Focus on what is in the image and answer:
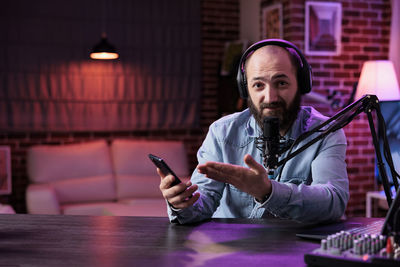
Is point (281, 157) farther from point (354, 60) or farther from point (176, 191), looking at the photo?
point (354, 60)

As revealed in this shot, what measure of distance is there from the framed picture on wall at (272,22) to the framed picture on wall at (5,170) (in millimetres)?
2762

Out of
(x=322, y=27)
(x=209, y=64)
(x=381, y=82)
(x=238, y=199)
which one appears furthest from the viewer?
(x=209, y=64)

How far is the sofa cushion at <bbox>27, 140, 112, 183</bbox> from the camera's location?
15.6ft

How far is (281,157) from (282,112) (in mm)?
168

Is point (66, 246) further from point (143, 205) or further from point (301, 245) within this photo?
point (143, 205)

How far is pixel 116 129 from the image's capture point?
536 centimetres

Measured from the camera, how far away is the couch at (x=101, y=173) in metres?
4.68

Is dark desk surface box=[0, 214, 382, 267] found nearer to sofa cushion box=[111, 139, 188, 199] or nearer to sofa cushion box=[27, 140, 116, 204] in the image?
sofa cushion box=[27, 140, 116, 204]

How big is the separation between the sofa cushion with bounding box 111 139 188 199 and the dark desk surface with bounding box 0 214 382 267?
3.19m

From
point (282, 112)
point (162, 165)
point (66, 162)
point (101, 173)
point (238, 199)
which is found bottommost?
point (101, 173)

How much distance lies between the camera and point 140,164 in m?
5.03

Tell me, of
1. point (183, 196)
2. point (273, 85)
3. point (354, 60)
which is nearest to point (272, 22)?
point (354, 60)

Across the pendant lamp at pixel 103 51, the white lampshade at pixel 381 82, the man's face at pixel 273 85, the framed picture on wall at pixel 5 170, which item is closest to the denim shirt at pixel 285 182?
the man's face at pixel 273 85

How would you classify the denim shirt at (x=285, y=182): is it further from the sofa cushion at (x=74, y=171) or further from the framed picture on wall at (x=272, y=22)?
the sofa cushion at (x=74, y=171)
